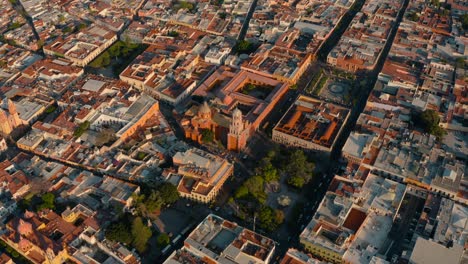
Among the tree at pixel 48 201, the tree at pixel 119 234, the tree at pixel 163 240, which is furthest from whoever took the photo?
the tree at pixel 48 201

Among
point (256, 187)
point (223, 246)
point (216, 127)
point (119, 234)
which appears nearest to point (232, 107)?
point (216, 127)

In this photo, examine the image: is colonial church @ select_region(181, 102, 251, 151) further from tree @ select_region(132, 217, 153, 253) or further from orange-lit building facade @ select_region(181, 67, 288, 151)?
tree @ select_region(132, 217, 153, 253)

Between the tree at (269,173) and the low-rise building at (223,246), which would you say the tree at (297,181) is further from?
the low-rise building at (223,246)

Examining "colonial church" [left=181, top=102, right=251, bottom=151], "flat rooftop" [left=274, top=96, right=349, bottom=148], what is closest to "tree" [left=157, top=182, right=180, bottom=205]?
"colonial church" [left=181, top=102, right=251, bottom=151]

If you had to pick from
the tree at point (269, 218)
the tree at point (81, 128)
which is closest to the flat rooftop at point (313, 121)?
the tree at point (269, 218)

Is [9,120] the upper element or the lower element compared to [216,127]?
upper

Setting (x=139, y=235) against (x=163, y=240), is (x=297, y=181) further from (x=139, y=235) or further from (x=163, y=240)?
(x=139, y=235)
